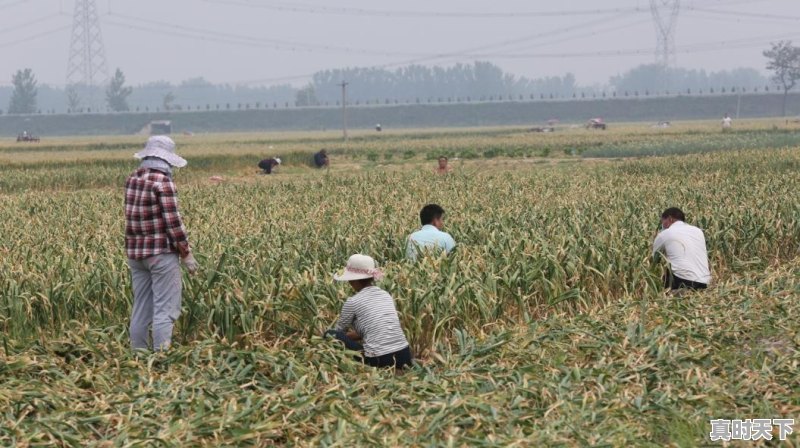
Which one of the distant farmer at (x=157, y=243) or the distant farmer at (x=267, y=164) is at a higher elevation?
the distant farmer at (x=157, y=243)

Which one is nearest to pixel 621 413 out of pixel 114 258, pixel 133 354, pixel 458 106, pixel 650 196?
pixel 133 354

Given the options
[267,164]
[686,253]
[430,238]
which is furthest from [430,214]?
[267,164]

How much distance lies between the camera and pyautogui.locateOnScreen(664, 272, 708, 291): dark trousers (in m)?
12.1

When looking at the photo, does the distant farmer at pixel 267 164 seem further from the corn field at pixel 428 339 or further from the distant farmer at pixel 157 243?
the distant farmer at pixel 157 243

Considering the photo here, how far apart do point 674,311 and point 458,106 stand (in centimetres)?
16930

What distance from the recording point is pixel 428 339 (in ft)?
32.8

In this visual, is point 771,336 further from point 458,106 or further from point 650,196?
point 458,106

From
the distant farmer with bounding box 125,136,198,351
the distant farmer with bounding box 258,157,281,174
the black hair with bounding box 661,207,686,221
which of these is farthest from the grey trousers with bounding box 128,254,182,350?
the distant farmer with bounding box 258,157,281,174

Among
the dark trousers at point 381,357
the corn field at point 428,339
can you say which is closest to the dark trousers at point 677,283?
the corn field at point 428,339

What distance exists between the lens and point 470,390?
7.68 m

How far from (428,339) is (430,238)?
276cm

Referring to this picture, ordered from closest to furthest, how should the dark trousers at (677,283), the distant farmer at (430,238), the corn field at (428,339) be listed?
the corn field at (428,339)
the dark trousers at (677,283)
the distant farmer at (430,238)

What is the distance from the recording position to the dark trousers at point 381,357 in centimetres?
899

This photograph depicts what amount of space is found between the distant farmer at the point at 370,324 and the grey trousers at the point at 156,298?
1.43 m
